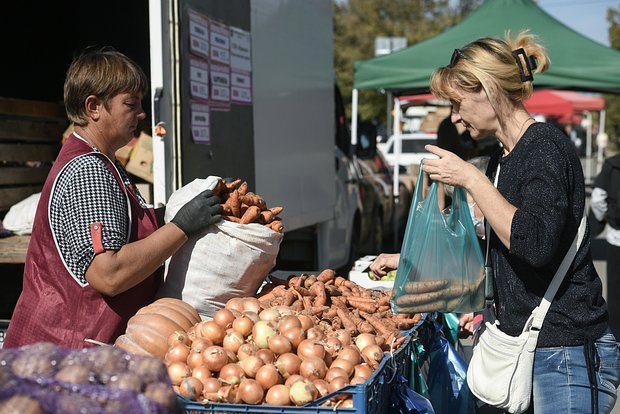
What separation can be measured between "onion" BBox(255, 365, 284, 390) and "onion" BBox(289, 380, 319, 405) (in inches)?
3.5

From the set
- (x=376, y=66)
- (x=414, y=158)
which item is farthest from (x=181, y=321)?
(x=414, y=158)

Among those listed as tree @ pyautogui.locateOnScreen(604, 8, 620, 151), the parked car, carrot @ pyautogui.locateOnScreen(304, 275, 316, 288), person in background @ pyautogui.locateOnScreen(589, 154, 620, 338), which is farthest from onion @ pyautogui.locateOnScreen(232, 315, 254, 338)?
tree @ pyautogui.locateOnScreen(604, 8, 620, 151)

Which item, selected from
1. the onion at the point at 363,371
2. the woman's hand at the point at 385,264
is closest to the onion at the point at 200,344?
the onion at the point at 363,371

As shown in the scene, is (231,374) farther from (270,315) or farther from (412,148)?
(412,148)

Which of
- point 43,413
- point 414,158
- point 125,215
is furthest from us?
point 414,158

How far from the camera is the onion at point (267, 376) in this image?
9.07 ft

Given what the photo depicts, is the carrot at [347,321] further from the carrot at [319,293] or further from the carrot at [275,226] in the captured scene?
the carrot at [275,226]

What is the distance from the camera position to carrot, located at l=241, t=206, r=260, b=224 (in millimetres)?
3522

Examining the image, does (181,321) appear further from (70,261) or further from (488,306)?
(488,306)

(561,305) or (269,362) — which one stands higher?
(561,305)

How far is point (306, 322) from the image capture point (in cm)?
319

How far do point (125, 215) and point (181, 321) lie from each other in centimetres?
46

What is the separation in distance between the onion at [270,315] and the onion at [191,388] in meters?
0.51

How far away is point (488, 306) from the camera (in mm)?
3205
